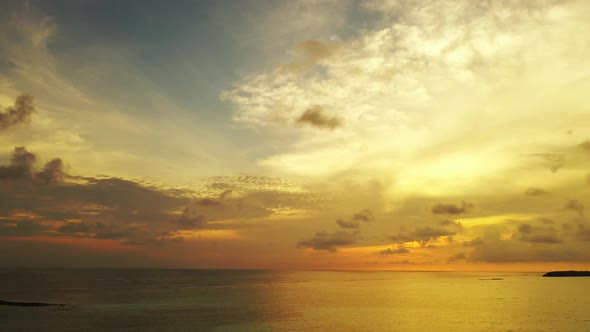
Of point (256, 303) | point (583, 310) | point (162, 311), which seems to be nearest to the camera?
point (162, 311)

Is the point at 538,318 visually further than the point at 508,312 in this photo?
No

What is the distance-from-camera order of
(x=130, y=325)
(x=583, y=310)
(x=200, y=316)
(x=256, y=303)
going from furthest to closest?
(x=256, y=303) → (x=583, y=310) → (x=200, y=316) → (x=130, y=325)

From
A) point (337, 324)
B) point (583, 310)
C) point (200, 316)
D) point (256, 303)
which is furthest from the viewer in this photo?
point (256, 303)

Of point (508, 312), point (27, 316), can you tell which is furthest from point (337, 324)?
point (27, 316)

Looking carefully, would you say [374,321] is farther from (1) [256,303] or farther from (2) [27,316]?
(2) [27,316]

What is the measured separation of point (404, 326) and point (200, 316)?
49.0 m

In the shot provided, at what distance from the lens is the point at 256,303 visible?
144 m

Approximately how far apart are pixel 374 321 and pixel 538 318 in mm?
41626

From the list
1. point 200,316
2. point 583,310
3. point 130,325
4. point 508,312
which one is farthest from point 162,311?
point 583,310

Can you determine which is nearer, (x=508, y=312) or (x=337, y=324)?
(x=337, y=324)

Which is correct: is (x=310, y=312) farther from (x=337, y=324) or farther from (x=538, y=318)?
(x=538, y=318)

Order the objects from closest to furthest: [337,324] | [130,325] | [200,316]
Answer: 1. [130,325]
2. [337,324]
3. [200,316]

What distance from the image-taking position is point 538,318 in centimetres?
10544

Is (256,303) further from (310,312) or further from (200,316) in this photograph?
(200,316)
